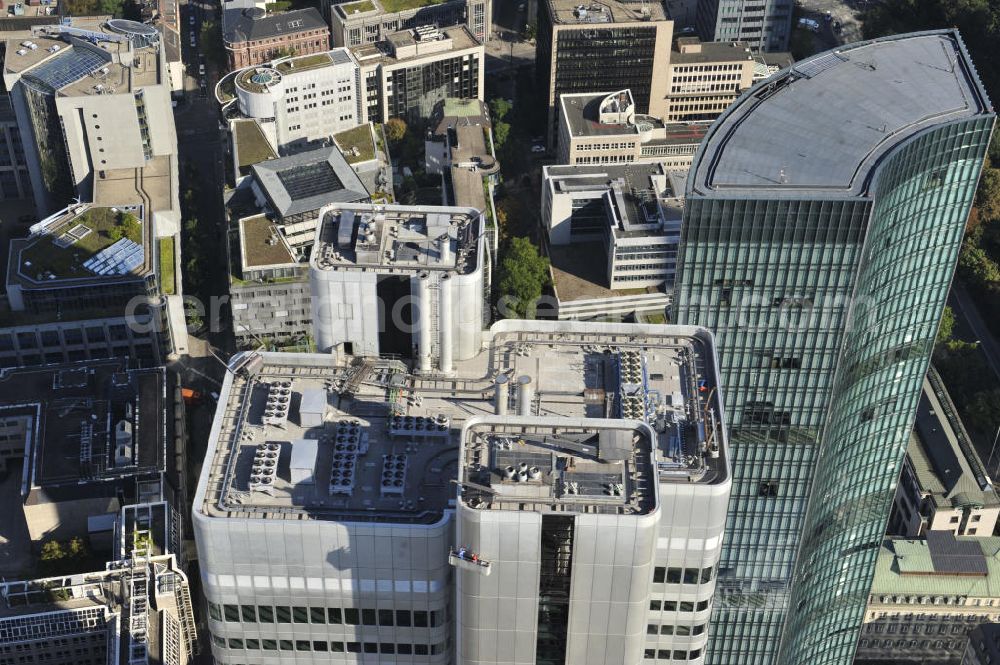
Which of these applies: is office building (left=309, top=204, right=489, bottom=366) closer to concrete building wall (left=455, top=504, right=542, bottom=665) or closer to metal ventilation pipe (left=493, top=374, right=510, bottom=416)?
metal ventilation pipe (left=493, top=374, right=510, bottom=416)

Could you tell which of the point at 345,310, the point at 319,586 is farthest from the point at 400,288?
the point at 319,586

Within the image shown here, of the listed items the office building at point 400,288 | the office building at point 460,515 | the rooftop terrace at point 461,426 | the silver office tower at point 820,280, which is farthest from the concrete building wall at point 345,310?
the silver office tower at point 820,280

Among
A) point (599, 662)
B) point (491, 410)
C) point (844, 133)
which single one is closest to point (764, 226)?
point (844, 133)

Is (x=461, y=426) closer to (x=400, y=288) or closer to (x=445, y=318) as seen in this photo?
(x=445, y=318)

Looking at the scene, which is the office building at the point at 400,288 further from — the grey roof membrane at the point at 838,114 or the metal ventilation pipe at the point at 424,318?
the grey roof membrane at the point at 838,114

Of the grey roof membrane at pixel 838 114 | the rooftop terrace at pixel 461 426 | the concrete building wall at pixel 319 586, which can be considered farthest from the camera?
the grey roof membrane at pixel 838 114

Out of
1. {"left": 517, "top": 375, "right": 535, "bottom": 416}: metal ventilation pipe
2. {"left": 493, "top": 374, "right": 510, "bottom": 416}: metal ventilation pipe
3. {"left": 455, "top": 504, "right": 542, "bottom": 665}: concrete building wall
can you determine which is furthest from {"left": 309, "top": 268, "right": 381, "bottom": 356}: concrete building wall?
{"left": 455, "top": 504, "right": 542, "bottom": 665}: concrete building wall
